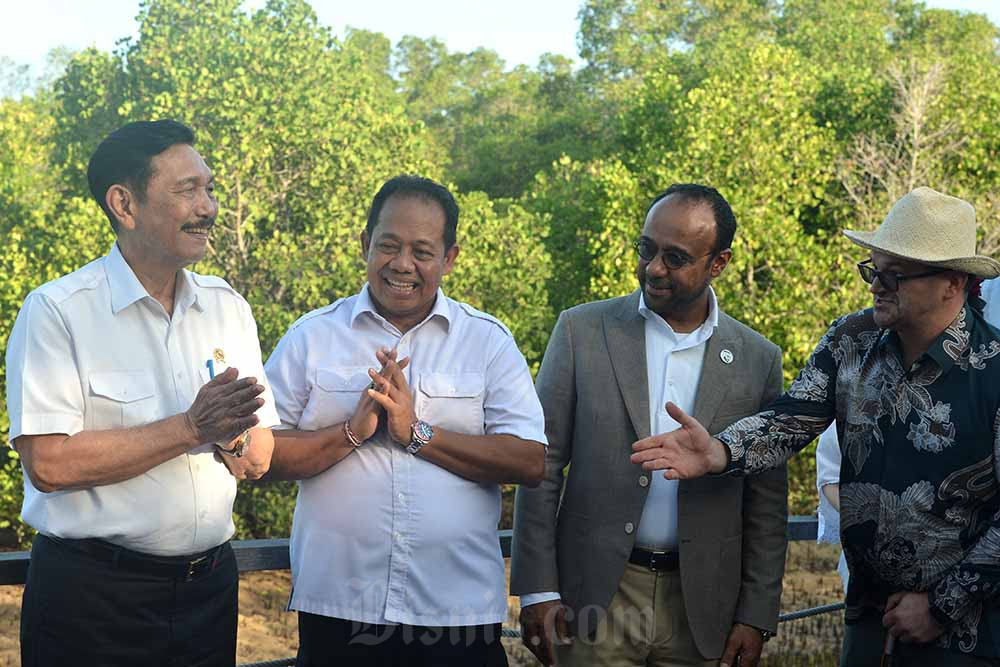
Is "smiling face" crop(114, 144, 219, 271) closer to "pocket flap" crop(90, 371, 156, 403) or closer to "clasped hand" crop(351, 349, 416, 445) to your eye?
"pocket flap" crop(90, 371, 156, 403)

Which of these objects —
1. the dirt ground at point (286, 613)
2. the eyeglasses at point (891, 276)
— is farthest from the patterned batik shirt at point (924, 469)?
the dirt ground at point (286, 613)

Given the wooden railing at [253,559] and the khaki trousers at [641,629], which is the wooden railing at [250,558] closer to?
the wooden railing at [253,559]

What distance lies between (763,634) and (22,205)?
1778cm

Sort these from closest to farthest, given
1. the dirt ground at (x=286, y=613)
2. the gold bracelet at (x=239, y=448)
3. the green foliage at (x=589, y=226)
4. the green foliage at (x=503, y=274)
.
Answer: the gold bracelet at (x=239, y=448) < the dirt ground at (x=286, y=613) < the green foliage at (x=503, y=274) < the green foliage at (x=589, y=226)

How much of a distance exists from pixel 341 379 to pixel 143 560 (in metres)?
0.66

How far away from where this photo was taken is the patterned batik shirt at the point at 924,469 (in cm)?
268

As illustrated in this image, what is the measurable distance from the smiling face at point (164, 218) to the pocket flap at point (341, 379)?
1.45 ft

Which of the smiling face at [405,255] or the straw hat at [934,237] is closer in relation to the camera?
the straw hat at [934,237]

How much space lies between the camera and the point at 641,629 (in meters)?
3.10

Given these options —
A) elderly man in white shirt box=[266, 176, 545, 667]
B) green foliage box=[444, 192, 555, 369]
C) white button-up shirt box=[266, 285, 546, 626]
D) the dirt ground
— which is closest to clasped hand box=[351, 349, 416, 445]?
elderly man in white shirt box=[266, 176, 545, 667]

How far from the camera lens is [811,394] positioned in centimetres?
306

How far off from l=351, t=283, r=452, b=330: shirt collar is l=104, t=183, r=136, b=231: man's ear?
595 millimetres

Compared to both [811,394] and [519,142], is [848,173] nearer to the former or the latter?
[519,142]

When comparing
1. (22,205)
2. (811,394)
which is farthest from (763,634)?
(22,205)
